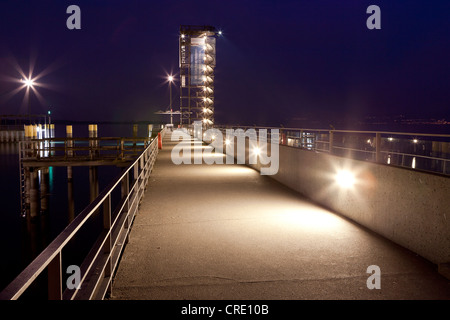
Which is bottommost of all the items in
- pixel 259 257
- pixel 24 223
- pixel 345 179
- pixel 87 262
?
pixel 24 223

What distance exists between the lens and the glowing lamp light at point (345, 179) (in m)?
8.82

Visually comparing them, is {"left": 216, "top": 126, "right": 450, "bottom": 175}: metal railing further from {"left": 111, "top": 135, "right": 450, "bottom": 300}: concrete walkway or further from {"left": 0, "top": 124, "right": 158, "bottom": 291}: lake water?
{"left": 0, "top": 124, "right": 158, "bottom": 291}: lake water

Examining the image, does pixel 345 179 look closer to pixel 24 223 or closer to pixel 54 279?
pixel 54 279

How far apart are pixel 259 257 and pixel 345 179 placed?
3.90 m

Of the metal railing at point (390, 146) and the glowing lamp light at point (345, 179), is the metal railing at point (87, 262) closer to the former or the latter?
the glowing lamp light at point (345, 179)

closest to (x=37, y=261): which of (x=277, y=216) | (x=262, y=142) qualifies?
(x=277, y=216)

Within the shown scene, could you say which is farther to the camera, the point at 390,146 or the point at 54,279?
the point at 390,146

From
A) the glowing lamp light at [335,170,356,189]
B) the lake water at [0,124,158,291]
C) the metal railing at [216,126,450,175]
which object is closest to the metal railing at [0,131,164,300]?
the glowing lamp light at [335,170,356,189]

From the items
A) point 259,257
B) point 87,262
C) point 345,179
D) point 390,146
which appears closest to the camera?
point 87,262

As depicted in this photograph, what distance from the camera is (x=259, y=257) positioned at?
6.07 meters

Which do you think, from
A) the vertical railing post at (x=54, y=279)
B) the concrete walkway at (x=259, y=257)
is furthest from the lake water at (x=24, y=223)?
the vertical railing post at (x=54, y=279)

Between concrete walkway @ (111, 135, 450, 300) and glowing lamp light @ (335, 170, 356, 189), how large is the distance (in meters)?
0.74

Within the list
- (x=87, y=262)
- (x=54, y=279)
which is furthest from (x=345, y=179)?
(x=54, y=279)
